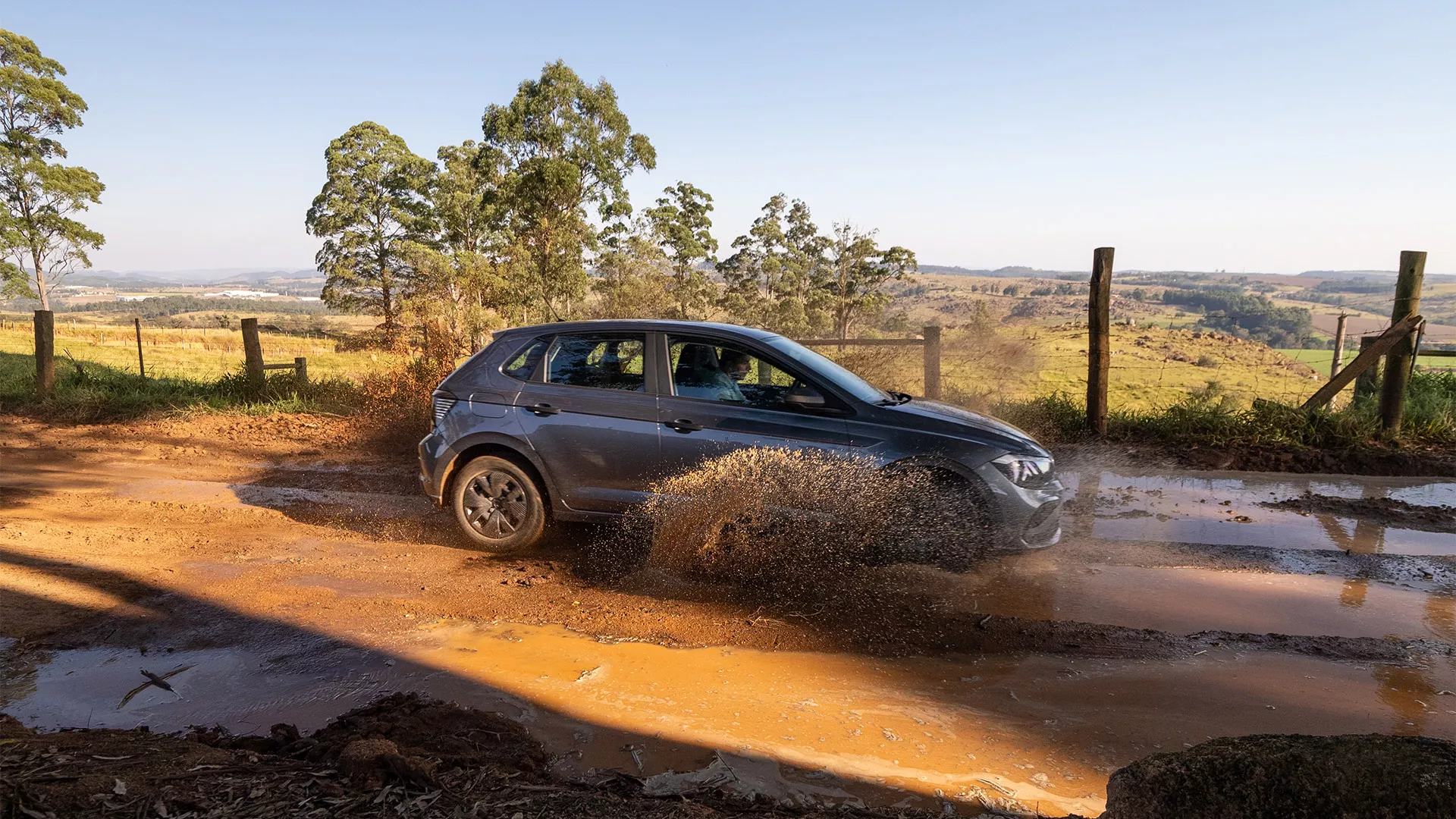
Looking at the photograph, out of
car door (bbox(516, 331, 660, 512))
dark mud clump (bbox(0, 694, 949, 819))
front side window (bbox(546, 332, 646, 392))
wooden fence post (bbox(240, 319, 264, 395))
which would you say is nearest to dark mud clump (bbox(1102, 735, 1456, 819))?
dark mud clump (bbox(0, 694, 949, 819))

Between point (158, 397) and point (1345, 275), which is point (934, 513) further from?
point (1345, 275)

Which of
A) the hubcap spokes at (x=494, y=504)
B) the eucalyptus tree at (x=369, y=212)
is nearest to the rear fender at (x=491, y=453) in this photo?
the hubcap spokes at (x=494, y=504)

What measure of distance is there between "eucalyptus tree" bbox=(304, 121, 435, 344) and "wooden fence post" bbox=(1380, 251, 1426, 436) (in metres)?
42.4

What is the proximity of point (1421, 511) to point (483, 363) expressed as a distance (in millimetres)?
7990

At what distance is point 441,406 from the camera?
5895 mm

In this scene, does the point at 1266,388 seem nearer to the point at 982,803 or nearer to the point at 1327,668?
the point at 1327,668

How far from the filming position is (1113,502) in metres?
7.08

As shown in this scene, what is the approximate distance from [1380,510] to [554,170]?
29108 mm

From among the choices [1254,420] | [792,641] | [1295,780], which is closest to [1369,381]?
[1254,420]

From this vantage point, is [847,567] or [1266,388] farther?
[1266,388]

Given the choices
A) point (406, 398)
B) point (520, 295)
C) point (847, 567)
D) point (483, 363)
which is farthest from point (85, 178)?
point (847, 567)

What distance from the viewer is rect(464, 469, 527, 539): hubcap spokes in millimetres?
5730

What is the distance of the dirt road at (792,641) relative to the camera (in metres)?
3.30

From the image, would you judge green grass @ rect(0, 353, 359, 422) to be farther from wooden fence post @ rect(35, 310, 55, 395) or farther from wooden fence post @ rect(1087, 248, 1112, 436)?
wooden fence post @ rect(1087, 248, 1112, 436)
